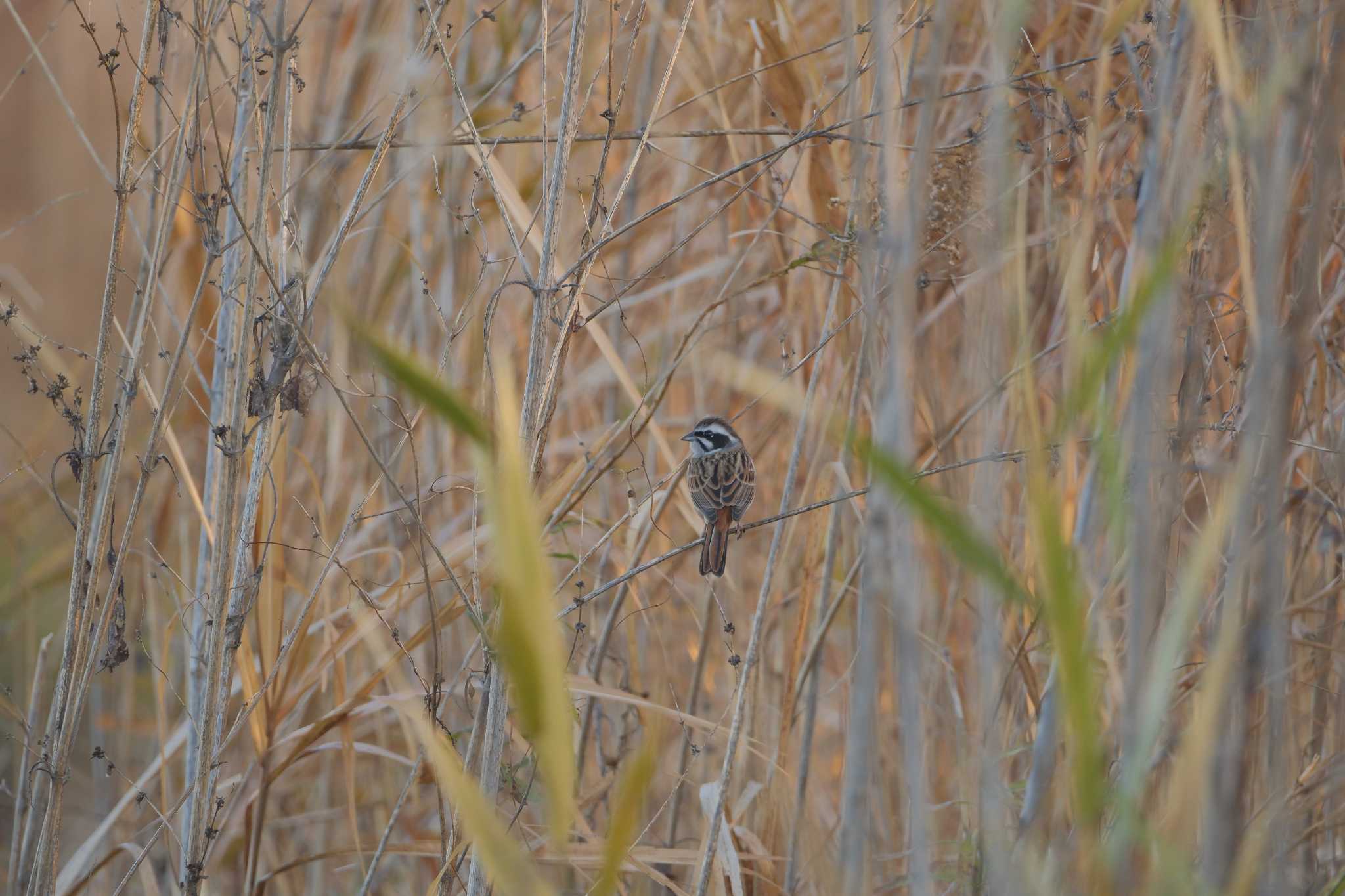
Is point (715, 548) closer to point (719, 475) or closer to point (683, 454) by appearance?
point (719, 475)

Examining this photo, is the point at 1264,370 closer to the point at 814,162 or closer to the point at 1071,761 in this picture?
the point at 1071,761

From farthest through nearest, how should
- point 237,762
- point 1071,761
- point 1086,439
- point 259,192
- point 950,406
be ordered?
point 237,762
point 950,406
point 1086,439
point 259,192
point 1071,761

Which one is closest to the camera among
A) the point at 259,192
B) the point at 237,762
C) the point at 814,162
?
the point at 259,192

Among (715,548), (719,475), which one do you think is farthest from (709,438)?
(715,548)

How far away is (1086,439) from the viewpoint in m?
1.95

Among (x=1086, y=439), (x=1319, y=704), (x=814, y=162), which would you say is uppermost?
(x=814, y=162)

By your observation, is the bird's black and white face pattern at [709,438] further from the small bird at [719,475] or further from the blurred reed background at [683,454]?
the blurred reed background at [683,454]

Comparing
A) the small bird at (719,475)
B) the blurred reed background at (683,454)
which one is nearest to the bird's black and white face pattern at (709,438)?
the small bird at (719,475)

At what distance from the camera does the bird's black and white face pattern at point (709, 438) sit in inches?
106

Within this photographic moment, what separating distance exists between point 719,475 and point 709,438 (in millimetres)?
137

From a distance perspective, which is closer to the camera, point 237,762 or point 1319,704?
point 1319,704

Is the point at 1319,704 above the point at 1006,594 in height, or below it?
below

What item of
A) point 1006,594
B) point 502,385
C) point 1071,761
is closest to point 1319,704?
point 1071,761

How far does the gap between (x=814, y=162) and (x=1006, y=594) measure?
174cm
